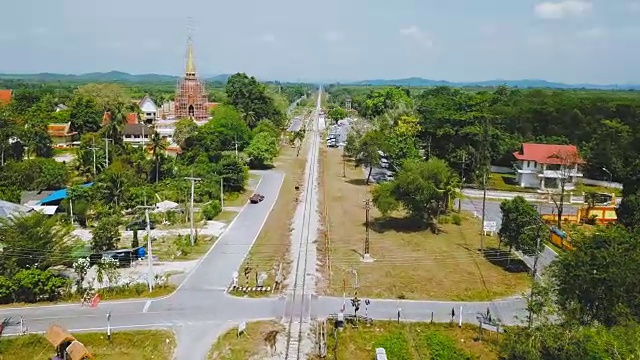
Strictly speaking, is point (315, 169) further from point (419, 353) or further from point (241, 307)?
point (419, 353)

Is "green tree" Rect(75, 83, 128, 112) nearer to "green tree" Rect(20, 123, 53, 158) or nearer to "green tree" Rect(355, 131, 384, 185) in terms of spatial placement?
"green tree" Rect(20, 123, 53, 158)

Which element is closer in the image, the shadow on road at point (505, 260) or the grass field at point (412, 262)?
the grass field at point (412, 262)

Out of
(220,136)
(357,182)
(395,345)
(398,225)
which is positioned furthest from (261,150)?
(395,345)

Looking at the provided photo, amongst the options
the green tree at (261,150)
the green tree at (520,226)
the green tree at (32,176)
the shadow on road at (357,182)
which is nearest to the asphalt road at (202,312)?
the green tree at (520,226)

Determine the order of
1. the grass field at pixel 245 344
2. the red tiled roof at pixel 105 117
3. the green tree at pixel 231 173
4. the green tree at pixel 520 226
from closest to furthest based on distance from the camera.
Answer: the grass field at pixel 245 344 → the green tree at pixel 520 226 → the green tree at pixel 231 173 → the red tiled roof at pixel 105 117

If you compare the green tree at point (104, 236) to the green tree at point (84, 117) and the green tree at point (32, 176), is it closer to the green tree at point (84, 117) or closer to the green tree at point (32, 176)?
the green tree at point (32, 176)
